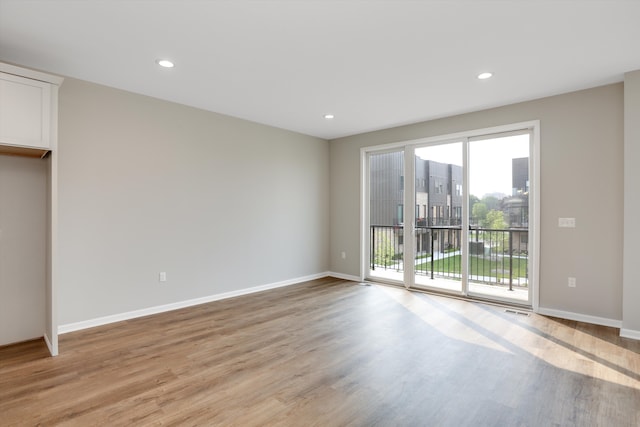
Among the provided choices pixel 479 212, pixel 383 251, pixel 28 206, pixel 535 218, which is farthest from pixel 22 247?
pixel 535 218

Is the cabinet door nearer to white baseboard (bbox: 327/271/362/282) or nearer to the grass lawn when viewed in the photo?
white baseboard (bbox: 327/271/362/282)

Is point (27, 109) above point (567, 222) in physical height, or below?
above

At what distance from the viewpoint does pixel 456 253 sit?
4922 mm

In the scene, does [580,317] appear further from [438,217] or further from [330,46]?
[330,46]

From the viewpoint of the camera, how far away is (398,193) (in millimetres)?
5523

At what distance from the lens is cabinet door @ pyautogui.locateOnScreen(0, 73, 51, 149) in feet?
8.46

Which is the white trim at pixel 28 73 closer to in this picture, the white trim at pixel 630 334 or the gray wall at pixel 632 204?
the gray wall at pixel 632 204

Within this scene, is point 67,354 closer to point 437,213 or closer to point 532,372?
point 532,372

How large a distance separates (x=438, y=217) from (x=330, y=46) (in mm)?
3332

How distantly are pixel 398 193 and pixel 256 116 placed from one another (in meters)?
2.65

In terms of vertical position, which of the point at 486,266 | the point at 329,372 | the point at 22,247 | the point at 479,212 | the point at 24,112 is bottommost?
the point at 329,372

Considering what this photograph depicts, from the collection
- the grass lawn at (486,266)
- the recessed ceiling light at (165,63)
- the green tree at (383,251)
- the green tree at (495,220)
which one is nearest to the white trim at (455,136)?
the green tree at (495,220)

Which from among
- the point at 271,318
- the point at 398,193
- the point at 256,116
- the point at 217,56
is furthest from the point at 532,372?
the point at 256,116

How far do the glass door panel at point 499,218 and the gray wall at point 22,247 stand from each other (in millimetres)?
5223
